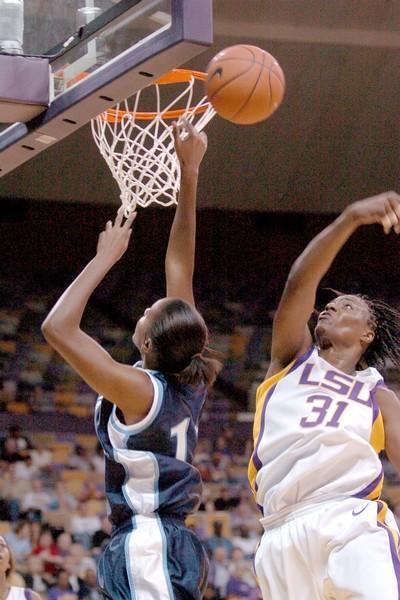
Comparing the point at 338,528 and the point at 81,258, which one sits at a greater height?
the point at 338,528

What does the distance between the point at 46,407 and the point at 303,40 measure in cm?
383

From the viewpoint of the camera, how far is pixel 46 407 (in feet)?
31.4

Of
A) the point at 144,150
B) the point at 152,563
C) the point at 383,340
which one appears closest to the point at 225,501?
the point at 144,150

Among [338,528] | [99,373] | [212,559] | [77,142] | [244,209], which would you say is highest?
[99,373]

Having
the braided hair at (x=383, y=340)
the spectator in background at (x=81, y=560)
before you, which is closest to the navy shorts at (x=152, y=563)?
the braided hair at (x=383, y=340)

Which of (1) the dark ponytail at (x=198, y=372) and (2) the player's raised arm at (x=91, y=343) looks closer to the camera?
(2) the player's raised arm at (x=91, y=343)

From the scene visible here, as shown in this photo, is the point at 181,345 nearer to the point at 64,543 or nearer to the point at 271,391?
the point at 271,391

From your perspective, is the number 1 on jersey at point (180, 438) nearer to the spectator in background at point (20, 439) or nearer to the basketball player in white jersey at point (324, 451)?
the basketball player in white jersey at point (324, 451)

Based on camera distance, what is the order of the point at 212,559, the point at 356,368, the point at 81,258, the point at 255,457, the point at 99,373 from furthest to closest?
the point at 81,258, the point at 212,559, the point at 356,368, the point at 255,457, the point at 99,373

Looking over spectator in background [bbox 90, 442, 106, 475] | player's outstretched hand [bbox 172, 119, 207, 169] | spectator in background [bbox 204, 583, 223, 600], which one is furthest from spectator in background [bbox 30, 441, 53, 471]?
player's outstretched hand [bbox 172, 119, 207, 169]

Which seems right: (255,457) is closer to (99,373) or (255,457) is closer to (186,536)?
(186,536)

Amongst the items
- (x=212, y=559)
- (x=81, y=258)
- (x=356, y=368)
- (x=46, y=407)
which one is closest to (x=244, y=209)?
(x=81, y=258)

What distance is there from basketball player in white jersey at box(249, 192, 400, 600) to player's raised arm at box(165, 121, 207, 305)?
0.31m

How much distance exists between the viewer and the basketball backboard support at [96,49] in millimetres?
3135
